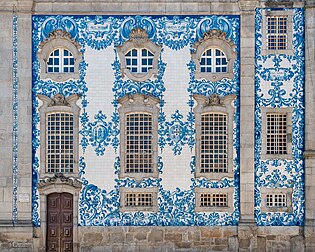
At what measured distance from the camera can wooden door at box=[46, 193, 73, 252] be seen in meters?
17.5

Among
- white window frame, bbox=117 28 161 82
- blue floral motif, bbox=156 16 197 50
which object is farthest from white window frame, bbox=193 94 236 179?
blue floral motif, bbox=156 16 197 50

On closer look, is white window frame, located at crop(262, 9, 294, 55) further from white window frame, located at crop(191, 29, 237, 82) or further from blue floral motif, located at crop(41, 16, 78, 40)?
blue floral motif, located at crop(41, 16, 78, 40)

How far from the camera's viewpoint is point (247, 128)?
17.4 metres

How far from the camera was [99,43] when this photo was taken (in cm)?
1766

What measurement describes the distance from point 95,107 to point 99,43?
2.04 meters

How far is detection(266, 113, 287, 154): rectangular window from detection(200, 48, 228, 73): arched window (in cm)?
213

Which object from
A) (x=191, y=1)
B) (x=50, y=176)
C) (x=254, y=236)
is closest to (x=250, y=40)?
(x=191, y=1)

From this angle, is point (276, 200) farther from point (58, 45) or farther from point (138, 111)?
point (58, 45)

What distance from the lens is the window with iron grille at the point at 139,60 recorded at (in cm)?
1770

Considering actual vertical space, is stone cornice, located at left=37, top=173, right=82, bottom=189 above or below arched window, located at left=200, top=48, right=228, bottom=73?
below

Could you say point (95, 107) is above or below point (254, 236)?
above

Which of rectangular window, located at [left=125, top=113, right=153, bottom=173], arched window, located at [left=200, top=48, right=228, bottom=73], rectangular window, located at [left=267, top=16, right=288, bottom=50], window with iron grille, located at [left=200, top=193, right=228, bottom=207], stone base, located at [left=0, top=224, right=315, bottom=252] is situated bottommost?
stone base, located at [left=0, top=224, right=315, bottom=252]

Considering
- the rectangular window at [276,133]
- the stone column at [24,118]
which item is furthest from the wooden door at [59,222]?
the rectangular window at [276,133]

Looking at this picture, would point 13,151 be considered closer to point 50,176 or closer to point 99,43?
point 50,176
